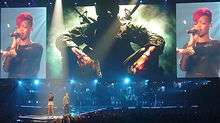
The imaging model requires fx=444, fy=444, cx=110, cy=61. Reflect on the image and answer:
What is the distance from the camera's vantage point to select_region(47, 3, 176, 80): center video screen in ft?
71.3

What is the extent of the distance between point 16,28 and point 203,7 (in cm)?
951

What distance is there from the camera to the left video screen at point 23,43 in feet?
73.9

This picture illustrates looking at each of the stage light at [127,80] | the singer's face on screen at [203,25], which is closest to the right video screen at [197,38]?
the singer's face on screen at [203,25]

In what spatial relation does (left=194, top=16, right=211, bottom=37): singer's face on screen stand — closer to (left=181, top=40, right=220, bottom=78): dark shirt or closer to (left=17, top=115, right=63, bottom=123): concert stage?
(left=181, top=40, right=220, bottom=78): dark shirt

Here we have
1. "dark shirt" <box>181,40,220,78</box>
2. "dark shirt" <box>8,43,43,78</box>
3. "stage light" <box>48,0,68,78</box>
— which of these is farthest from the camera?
"dark shirt" <box>8,43,43,78</box>

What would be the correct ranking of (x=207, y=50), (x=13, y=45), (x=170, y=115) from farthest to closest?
1. (x=13, y=45)
2. (x=207, y=50)
3. (x=170, y=115)

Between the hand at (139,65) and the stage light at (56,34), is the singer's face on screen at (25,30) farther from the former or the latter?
the hand at (139,65)

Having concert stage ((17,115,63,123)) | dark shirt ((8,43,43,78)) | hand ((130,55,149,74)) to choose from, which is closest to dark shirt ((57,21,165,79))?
hand ((130,55,149,74))

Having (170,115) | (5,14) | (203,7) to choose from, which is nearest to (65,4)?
(5,14)

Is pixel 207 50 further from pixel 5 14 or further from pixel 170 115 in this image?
pixel 5 14

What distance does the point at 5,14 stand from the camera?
2300cm

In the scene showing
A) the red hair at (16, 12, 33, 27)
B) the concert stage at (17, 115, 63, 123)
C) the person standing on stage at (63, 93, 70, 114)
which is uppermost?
the red hair at (16, 12, 33, 27)

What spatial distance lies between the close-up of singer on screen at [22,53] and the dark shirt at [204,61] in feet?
24.7

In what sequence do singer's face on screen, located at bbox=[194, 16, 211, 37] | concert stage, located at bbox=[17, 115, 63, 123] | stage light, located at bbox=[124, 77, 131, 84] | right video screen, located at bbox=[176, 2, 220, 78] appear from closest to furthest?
1. concert stage, located at bbox=[17, 115, 63, 123]
2. right video screen, located at bbox=[176, 2, 220, 78]
3. singer's face on screen, located at bbox=[194, 16, 211, 37]
4. stage light, located at bbox=[124, 77, 131, 84]
